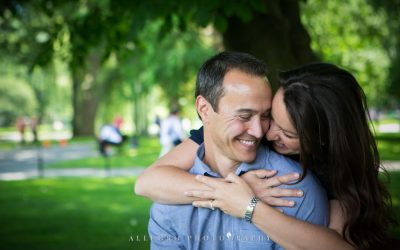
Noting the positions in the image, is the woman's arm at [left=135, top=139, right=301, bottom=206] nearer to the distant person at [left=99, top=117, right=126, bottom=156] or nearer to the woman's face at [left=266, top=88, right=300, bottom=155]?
the woman's face at [left=266, top=88, right=300, bottom=155]

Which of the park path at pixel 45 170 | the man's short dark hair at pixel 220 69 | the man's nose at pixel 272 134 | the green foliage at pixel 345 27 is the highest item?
the green foliage at pixel 345 27

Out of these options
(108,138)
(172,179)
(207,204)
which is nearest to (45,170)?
(108,138)

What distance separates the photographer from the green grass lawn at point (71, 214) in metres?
7.65

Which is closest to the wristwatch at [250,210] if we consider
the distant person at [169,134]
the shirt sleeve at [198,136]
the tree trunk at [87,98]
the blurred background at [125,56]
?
the shirt sleeve at [198,136]

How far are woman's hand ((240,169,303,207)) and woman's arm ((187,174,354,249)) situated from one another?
9 centimetres

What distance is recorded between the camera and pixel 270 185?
2725 millimetres

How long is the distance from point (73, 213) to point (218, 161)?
24.8 feet

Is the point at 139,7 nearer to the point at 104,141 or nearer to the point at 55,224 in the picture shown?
the point at 55,224

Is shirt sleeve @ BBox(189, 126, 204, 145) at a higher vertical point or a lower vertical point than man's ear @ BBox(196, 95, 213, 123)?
lower

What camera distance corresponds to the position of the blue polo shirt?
2.68m

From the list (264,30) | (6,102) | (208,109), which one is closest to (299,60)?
(264,30)

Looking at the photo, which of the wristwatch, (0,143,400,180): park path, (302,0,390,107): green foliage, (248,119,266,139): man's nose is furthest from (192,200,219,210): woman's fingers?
(0,143,400,180): park path

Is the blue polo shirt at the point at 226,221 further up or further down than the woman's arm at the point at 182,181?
further down

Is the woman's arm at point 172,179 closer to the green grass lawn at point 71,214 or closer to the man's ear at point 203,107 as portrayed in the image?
the man's ear at point 203,107
